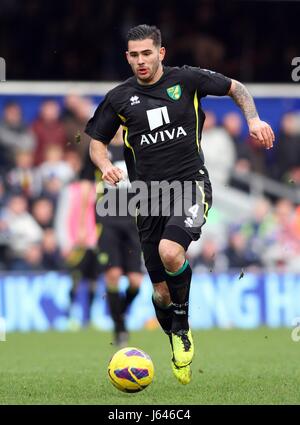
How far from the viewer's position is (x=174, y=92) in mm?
8750

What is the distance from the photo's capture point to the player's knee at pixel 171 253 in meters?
8.38

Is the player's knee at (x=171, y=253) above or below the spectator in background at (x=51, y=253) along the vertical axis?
below

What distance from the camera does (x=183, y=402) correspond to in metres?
7.58

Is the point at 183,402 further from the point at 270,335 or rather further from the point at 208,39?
the point at 208,39

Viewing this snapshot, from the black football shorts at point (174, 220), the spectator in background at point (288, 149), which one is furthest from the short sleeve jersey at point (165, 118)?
the spectator in background at point (288, 149)

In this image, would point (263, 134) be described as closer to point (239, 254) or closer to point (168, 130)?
point (168, 130)

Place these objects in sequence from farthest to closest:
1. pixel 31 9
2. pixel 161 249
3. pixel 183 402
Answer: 1. pixel 31 9
2. pixel 161 249
3. pixel 183 402

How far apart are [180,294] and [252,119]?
1499 mm

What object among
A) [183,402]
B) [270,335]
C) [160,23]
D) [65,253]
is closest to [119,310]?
[270,335]

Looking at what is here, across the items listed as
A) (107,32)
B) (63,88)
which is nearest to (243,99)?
(63,88)

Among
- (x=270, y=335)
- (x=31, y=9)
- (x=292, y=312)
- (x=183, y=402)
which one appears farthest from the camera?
(x=31, y=9)

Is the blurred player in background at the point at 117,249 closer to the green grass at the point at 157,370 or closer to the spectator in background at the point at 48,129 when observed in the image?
the green grass at the point at 157,370

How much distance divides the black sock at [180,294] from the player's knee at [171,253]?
122mm

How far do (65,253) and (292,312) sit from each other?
3625 mm
